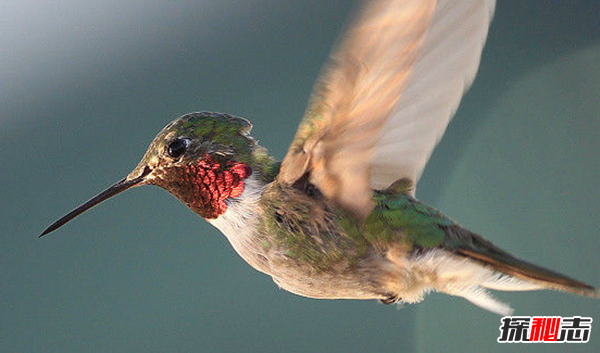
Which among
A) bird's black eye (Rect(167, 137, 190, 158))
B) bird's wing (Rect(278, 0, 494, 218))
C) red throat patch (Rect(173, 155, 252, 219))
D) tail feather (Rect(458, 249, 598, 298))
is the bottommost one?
tail feather (Rect(458, 249, 598, 298))

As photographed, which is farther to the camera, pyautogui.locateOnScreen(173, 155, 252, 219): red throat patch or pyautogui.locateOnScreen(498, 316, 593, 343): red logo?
pyautogui.locateOnScreen(498, 316, 593, 343): red logo

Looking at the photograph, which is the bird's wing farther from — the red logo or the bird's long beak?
the red logo

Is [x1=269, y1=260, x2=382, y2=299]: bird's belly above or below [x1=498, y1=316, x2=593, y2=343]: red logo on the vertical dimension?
above

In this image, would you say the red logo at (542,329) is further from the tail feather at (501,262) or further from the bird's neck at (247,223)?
the bird's neck at (247,223)

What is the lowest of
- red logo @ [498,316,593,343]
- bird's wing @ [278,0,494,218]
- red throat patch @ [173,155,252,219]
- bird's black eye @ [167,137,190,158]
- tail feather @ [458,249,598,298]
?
red logo @ [498,316,593,343]

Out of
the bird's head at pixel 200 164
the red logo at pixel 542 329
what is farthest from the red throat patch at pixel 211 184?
the red logo at pixel 542 329

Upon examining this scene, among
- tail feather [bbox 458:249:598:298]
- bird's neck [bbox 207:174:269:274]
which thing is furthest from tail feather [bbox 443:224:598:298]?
bird's neck [bbox 207:174:269:274]

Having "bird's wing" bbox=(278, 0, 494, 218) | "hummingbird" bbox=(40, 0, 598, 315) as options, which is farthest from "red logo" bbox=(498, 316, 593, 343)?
"bird's wing" bbox=(278, 0, 494, 218)

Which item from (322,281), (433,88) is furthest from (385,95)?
(322,281)

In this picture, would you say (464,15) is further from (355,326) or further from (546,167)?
(546,167)
